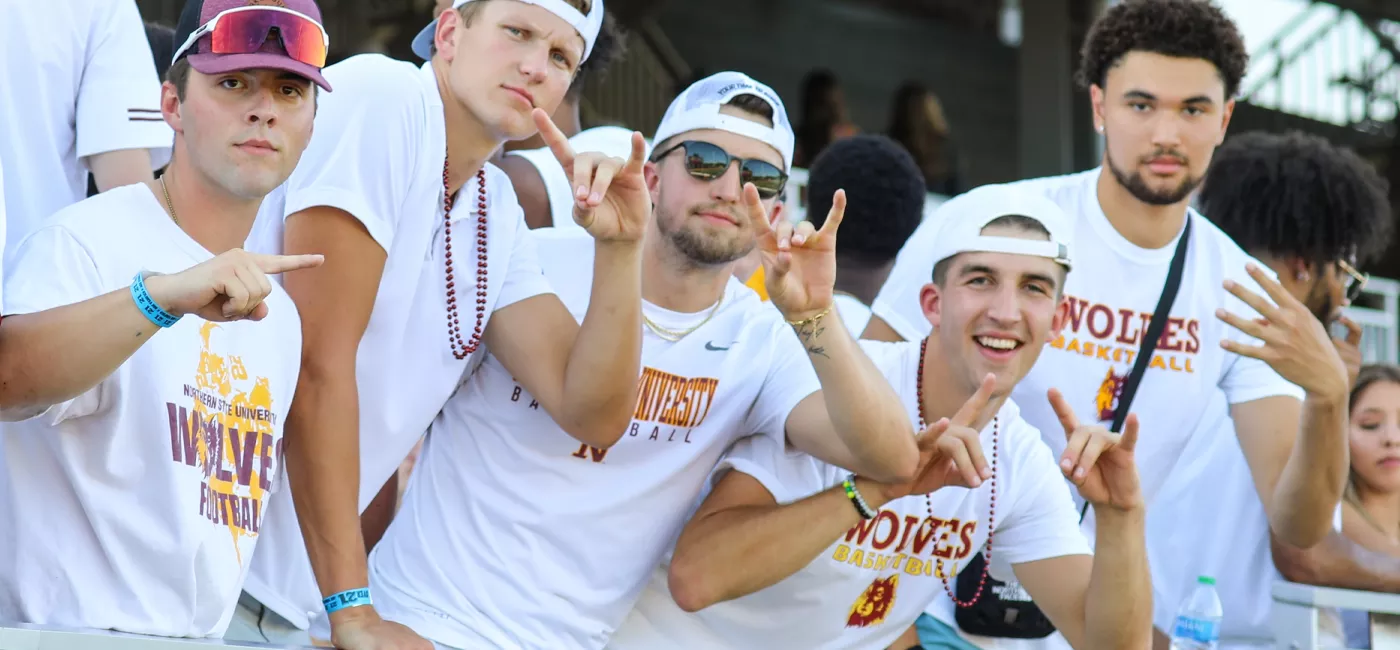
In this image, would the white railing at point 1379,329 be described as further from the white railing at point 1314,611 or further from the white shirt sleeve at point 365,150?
the white shirt sleeve at point 365,150

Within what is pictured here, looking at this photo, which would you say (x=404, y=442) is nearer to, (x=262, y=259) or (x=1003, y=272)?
(x=262, y=259)

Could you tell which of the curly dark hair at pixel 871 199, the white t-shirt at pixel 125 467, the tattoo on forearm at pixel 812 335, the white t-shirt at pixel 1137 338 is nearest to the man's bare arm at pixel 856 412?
the tattoo on forearm at pixel 812 335

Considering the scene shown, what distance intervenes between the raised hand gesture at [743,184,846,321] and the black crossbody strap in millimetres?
1489

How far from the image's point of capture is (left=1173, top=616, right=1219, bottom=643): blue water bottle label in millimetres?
4602

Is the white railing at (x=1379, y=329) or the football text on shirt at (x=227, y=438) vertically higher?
the white railing at (x=1379, y=329)

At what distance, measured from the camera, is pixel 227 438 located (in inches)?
105

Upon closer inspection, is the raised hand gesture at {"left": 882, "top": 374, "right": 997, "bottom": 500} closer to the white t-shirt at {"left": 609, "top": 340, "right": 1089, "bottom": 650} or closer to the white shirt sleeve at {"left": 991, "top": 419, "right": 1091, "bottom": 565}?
the white t-shirt at {"left": 609, "top": 340, "right": 1089, "bottom": 650}

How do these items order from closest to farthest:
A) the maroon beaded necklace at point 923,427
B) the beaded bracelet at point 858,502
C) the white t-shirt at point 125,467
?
the white t-shirt at point 125,467 → the beaded bracelet at point 858,502 → the maroon beaded necklace at point 923,427

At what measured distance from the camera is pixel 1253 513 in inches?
189

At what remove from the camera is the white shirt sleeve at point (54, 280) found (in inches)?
93.1

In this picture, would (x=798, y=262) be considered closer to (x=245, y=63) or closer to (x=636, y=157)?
(x=636, y=157)

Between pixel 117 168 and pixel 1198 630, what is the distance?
10.6 ft

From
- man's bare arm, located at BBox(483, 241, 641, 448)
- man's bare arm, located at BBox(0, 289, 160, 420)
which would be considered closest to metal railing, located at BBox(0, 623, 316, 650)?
man's bare arm, located at BBox(0, 289, 160, 420)

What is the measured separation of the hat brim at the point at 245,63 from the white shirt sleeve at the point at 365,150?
36 centimetres
